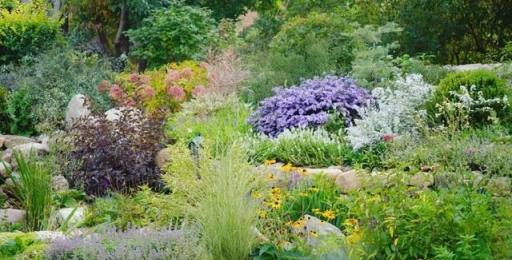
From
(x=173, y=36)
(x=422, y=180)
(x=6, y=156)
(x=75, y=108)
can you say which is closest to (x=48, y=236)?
(x=422, y=180)

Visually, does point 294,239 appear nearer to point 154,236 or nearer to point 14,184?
point 154,236

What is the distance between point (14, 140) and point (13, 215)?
363cm

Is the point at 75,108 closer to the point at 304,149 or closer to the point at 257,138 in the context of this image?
the point at 257,138

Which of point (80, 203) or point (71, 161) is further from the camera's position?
point (71, 161)

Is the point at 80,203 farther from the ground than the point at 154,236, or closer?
closer

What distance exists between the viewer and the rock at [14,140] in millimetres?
9797

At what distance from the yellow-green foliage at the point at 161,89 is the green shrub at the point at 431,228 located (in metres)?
5.27

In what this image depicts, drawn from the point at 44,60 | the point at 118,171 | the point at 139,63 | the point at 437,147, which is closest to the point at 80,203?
the point at 118,171

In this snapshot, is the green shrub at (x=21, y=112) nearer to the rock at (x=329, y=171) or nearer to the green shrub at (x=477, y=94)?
the rock at (x=329, y=171)

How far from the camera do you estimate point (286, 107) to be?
26.5 ft

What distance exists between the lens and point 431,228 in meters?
4.23

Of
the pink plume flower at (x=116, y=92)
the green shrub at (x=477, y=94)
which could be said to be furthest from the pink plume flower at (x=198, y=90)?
the green shrub at (x=477, y=94)

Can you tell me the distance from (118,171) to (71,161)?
1.93 feet

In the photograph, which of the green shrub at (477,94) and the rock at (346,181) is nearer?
the rock at (346,181)
